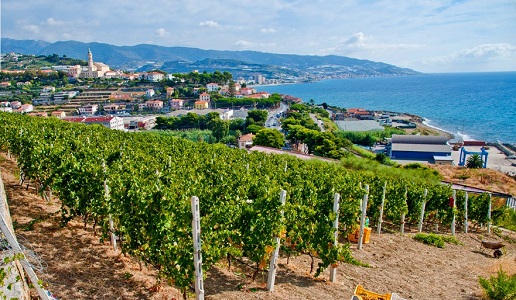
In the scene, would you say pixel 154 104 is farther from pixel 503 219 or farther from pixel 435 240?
pixel 435 240

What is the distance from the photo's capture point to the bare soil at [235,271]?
Answer: 632 cm

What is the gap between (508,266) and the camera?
31.2ft

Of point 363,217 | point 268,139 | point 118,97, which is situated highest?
point 363,217

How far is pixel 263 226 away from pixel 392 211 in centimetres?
789

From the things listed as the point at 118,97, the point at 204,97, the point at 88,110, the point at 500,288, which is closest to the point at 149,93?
the point at 118,97

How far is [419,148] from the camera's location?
53781 mm

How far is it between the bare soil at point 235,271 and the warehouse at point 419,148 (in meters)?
44.8

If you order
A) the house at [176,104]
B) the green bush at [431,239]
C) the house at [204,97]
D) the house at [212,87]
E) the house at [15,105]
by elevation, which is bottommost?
the house at [15,105]

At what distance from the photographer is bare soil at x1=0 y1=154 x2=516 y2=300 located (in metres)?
6.32

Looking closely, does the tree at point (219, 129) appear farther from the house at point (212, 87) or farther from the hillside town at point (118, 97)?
the house at point (212, 87)

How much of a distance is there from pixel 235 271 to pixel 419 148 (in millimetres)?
52789

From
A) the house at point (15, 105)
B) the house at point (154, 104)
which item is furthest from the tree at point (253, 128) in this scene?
the house at point (15, 105)

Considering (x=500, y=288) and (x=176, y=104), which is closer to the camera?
(x=500, y=288)

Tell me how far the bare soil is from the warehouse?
147ft
